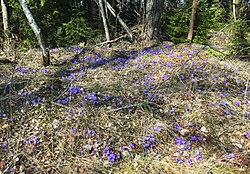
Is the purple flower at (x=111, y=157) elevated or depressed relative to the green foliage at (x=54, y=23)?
depressed

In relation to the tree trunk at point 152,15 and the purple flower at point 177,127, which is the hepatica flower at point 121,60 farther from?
the purple flower at point 177,127

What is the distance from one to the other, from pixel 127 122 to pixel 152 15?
499 centimetres

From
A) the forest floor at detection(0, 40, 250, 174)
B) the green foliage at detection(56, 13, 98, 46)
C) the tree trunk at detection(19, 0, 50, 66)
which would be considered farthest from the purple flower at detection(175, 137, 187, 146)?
the green foliage at detection(56, 13, 98, 46)

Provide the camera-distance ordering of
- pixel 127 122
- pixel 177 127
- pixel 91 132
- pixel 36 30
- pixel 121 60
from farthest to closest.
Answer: pixel 121 60 → pixel 36 30 → pixel 127 122 → pixel 177 127 → pixel 91 132

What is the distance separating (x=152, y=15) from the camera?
697 centimetres

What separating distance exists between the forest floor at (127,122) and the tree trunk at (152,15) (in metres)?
2.86

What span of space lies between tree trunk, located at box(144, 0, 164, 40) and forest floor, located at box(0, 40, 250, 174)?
2.86 m

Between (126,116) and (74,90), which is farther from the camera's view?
(74,90)

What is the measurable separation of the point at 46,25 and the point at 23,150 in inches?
238

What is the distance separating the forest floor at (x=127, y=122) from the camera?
8.20ft

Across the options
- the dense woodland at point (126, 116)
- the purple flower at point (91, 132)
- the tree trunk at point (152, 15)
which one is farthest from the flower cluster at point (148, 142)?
the tree trunk at point (152, 15)

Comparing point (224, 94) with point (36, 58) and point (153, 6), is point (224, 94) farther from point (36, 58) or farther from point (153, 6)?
point (36, 58)

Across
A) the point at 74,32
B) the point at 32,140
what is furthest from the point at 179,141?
the point at 74,32

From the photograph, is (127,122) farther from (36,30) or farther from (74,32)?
(74,32)
